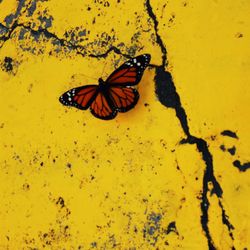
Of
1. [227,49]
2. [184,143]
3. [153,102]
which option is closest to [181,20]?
[227,49]

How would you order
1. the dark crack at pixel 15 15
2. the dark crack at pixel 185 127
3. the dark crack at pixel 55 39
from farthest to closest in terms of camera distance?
the dark crack at pixel 15 15, the dark crack at pixel 55 39, the dark crack at pixel 185 127

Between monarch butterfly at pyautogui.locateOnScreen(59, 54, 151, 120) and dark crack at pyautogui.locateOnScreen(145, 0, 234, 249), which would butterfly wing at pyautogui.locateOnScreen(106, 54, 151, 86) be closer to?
monarch butterfly at pyautogui.locateOnScreen(59, 54, 151, 120)

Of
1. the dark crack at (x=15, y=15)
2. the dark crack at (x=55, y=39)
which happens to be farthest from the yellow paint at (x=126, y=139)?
the dark crack at (x=15, y=15)

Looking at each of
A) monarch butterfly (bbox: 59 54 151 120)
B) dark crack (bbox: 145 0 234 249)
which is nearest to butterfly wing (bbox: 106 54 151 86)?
monarch butterfly (bbox: 59 54 151 120)

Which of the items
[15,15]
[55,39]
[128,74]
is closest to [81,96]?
[128,74]

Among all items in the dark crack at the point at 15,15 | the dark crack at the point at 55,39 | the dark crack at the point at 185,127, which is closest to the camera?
the dark crack at the point at 185,127

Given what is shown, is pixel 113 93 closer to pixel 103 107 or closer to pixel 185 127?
pixel 103 107

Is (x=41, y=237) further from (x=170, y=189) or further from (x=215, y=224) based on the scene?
(x=215, y=224)

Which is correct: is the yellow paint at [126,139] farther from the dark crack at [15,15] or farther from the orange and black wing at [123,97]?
the dark crack at [15,15]
